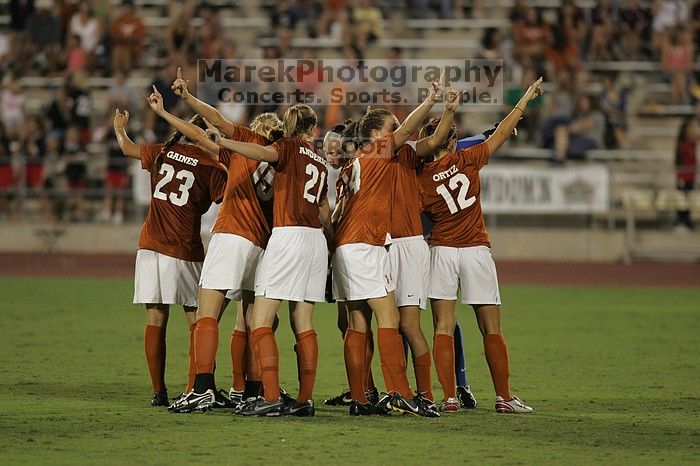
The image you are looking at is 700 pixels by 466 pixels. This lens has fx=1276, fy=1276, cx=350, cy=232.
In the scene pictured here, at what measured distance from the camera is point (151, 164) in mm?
9531

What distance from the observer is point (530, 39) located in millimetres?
25312

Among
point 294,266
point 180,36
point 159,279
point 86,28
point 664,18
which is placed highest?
point 664,18

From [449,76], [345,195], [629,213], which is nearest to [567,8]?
[449,76]

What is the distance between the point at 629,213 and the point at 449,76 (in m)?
4.53

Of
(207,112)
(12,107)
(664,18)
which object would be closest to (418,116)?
(207,112)

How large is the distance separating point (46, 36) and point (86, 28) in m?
0.92

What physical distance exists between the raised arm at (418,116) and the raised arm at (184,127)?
131cm

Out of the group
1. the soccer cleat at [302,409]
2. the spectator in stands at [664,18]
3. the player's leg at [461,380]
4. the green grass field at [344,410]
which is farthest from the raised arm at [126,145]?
the spectator in stands at [664,18]

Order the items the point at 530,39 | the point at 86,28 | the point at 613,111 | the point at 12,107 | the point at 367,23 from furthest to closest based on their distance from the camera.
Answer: the point at 86,28 < the point at 367,23 < the point at 530,39 < the point at 12,107 < the point at 613,111

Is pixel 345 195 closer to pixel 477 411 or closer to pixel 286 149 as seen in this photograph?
pixel 286 149

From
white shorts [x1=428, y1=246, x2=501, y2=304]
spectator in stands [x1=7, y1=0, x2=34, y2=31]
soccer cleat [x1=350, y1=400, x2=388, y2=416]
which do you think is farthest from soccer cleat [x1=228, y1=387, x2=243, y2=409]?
spectator in stands [x1=7, y1=0, x2=34, y2=31]

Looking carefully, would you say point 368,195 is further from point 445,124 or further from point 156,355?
point 156,355

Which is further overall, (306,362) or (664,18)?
(664,18)

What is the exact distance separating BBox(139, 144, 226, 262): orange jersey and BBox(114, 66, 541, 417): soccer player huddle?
0.01 m
